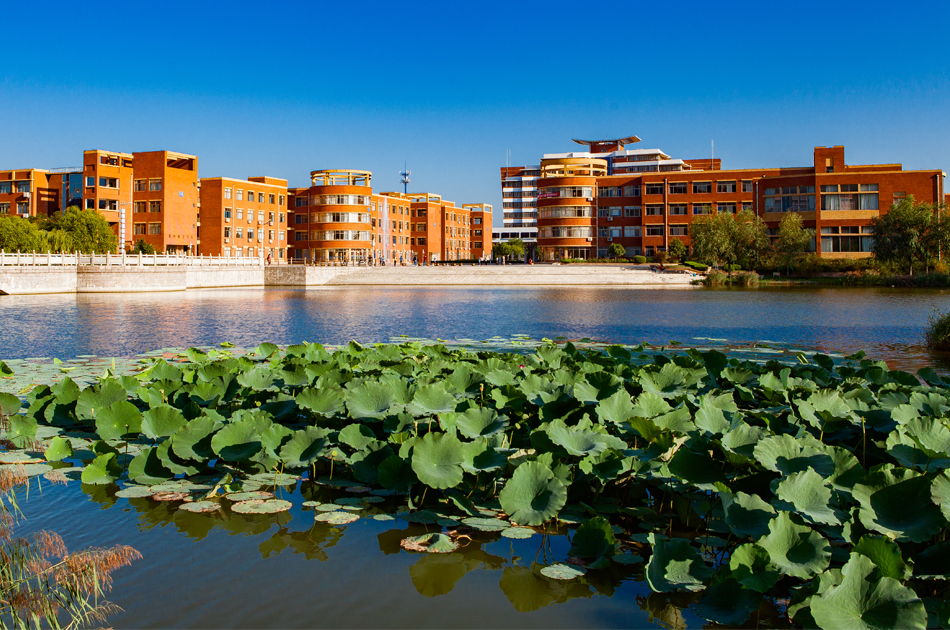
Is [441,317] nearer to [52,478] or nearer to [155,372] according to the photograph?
[155,372]

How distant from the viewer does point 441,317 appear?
28.3 meters

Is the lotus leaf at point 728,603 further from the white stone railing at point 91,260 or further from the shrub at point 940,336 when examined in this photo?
the white stone railing at point 91,260

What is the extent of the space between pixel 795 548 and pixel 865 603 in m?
0.48

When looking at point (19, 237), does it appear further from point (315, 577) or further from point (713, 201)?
point (713, 201)

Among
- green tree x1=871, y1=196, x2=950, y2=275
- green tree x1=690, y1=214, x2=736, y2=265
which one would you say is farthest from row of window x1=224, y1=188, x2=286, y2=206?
green tree x1=871, y1=196, x2=950, y2=275

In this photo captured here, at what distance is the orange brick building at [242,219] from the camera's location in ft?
271

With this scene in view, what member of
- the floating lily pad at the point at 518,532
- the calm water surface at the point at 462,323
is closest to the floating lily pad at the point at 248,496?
the floating lily pad at the point at 518,532

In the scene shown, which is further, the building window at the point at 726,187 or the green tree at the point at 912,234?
the building window at the point at 726,187

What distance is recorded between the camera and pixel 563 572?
14.8ft

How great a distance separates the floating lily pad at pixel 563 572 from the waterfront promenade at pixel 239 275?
1795 inches

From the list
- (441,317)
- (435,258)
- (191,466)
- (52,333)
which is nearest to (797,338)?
(441,317)

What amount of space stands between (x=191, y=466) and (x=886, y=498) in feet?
16.5

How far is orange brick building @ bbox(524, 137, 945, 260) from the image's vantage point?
74750mm

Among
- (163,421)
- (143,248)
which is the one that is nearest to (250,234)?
(143,248)
